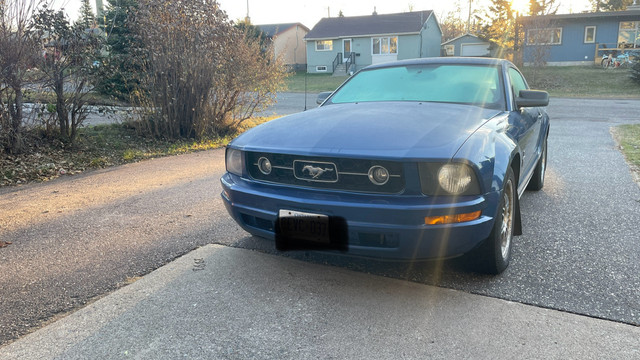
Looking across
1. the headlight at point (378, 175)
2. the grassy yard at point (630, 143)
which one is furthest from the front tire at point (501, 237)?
the grassy yard at point (630, 143)

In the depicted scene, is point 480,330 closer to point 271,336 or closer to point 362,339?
point 362,339

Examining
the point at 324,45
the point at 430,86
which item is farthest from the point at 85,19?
the point at 324,45

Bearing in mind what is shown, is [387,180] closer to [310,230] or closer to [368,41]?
[310,230]

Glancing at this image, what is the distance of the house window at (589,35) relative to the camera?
32.9 meters

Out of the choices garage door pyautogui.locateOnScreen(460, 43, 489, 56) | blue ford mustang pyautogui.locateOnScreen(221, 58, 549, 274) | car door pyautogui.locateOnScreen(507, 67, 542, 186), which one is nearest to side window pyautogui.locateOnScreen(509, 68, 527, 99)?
car door pyautogui.locateOnScreen(507, 67, 542, 186)

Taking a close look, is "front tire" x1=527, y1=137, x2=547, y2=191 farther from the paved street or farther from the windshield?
the windshield

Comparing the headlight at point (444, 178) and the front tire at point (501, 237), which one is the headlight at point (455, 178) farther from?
the front tire at point (501, 237)

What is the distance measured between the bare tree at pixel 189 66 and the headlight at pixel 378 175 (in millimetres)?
7035

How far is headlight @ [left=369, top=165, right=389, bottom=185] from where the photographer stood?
2719 millimetres

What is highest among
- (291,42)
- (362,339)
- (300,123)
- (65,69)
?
(291,42)

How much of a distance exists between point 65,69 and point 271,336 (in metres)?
6.30

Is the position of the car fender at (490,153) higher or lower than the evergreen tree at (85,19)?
lower

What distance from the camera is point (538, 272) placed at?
3217 mm

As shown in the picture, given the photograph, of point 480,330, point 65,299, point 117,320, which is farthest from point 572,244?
point 65,299
